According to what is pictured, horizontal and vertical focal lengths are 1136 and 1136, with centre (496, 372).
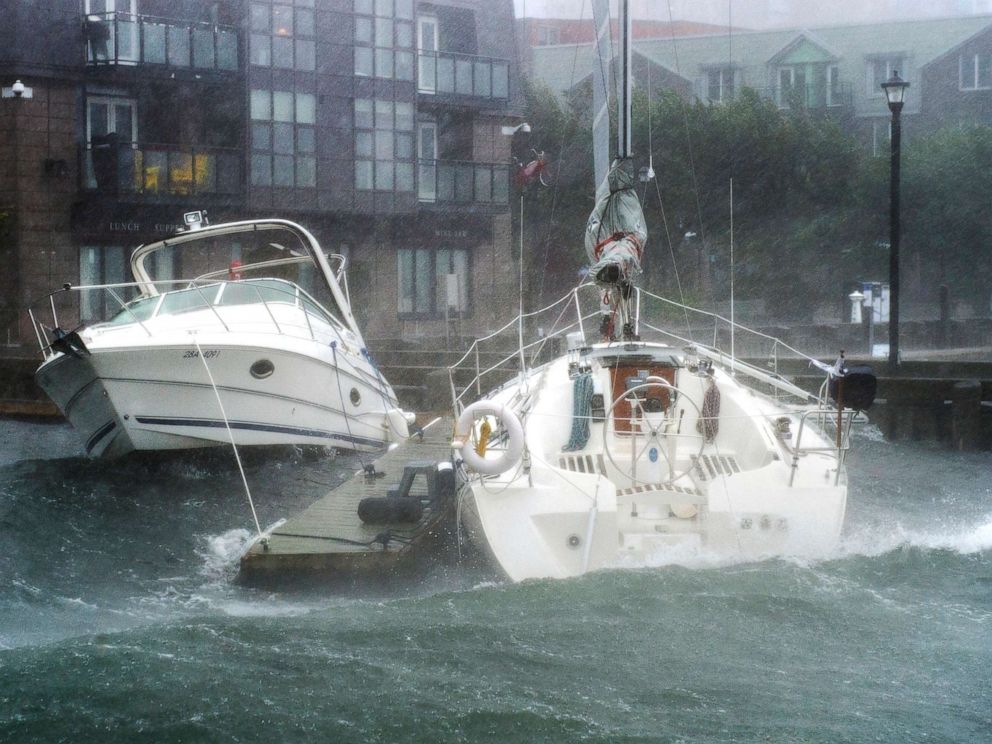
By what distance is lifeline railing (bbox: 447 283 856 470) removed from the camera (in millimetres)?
6612

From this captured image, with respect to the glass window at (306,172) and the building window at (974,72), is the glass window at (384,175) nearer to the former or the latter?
the glass window at (306,172)

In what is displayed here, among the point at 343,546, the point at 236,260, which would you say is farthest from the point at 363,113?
the point at 343,546

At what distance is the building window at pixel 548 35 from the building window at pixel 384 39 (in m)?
14.1

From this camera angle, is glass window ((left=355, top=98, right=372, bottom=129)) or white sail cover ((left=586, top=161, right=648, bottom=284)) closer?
white sail cover ((left=586, top=161, right=648, bottom=284))

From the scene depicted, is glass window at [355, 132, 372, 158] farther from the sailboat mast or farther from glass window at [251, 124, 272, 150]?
the sailboat mast

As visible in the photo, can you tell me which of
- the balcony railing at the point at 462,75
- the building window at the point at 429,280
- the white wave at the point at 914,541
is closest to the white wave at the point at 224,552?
the white wave at the point at 914,541

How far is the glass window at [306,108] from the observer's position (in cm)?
2084

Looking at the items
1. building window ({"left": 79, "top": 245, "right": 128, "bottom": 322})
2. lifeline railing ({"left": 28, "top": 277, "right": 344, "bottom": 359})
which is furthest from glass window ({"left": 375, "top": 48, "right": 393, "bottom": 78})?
lifeline railing ({"left": 28, "top": 277, "right": 344, "bottom": 359})

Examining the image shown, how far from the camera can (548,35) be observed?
37.4 metres

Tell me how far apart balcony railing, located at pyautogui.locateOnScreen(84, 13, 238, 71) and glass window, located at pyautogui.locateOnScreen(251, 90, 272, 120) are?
2.65 feet

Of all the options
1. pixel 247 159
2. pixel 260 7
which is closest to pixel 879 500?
pixel 247 159

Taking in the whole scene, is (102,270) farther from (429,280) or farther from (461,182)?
(461,182)

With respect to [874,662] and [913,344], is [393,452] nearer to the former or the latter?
[874,662]

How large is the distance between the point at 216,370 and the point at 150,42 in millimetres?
11908
